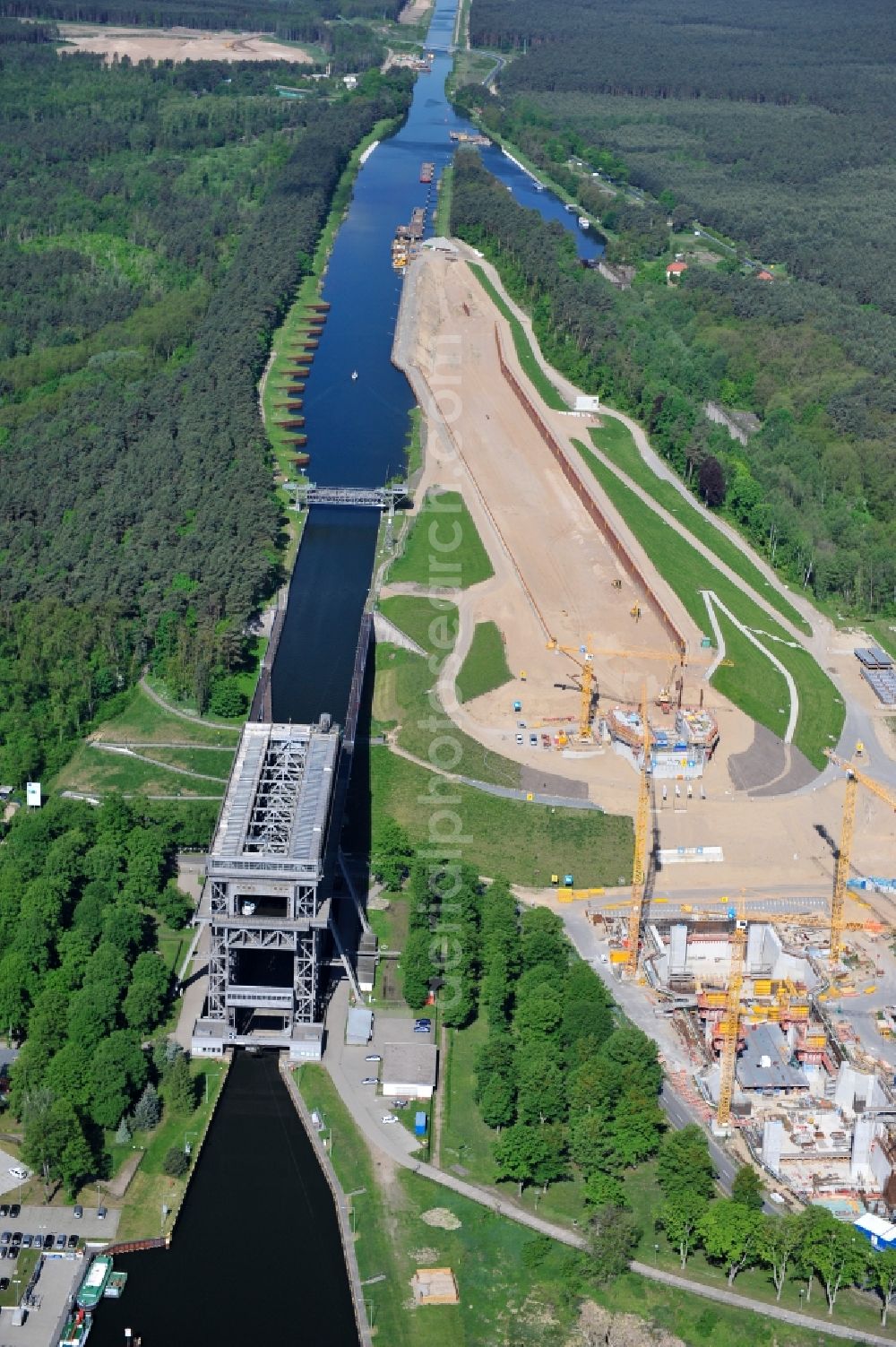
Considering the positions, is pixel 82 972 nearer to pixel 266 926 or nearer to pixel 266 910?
pixel 266 910

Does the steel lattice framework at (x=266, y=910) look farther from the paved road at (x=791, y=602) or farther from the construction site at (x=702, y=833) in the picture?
the paved road at (x=791, y=602)

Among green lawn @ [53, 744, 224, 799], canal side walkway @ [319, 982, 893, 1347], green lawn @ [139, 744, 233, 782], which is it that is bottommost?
canal side walkway @ [319, 982, 893, 1347]

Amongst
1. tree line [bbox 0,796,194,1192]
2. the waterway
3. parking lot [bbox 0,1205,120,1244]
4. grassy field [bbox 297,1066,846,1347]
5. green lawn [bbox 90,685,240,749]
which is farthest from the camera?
the waterway

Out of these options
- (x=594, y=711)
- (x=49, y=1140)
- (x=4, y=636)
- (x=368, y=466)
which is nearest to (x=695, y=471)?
(x=368, y=466)

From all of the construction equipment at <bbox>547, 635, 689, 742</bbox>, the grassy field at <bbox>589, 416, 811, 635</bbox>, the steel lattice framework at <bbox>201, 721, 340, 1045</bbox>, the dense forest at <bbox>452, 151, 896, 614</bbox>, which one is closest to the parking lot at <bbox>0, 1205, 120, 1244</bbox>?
the steel lattice framework at <bbox>201, 721, 340, 1045</bbox>

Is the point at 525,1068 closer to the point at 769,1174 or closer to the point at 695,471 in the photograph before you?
the point at 769,1174

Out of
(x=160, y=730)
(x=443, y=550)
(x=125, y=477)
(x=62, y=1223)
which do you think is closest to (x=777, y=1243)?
(x=62, y=1223)

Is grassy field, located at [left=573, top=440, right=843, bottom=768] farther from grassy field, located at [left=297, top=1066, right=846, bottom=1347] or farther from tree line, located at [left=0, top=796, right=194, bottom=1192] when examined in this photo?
grassy field, located at [left=297, top=1066, right=846, bottom=1347]
